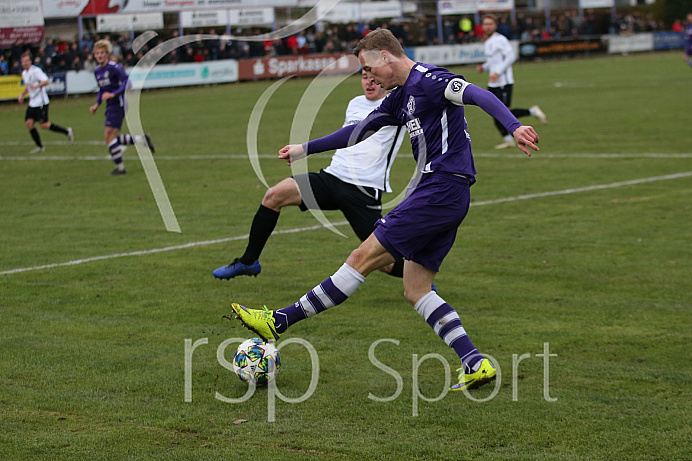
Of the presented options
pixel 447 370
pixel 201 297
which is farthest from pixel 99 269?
pixel 447 370

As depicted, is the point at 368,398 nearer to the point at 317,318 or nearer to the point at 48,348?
the point at 317,318

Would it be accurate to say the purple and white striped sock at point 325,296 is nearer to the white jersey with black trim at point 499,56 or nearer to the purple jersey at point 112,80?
the purple jersey at point 112,80

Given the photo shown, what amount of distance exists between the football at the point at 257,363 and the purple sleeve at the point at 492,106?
2.12 meters

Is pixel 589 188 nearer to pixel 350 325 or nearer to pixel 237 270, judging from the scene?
pixel 237 270

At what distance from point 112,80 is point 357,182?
1028 cm

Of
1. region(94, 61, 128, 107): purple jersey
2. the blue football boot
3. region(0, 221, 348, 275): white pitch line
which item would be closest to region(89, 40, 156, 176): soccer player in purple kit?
region(94, 61, 128, 107): purple jersey

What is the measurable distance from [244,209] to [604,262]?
5.42 m

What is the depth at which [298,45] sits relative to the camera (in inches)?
1668

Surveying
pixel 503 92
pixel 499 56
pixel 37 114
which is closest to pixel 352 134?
pixel 499 56

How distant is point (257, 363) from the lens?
18.6 ft

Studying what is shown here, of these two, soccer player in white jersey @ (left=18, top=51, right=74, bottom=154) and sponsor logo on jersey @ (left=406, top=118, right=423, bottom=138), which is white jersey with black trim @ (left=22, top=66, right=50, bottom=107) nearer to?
soccer player in white jersey @ (left=18, top=51, right=74, bottom=154)

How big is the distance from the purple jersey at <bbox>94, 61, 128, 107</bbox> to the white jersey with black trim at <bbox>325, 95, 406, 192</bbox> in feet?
32.2

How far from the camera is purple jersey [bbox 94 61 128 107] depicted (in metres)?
16.5

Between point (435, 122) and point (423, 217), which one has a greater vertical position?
point (435, 122)
